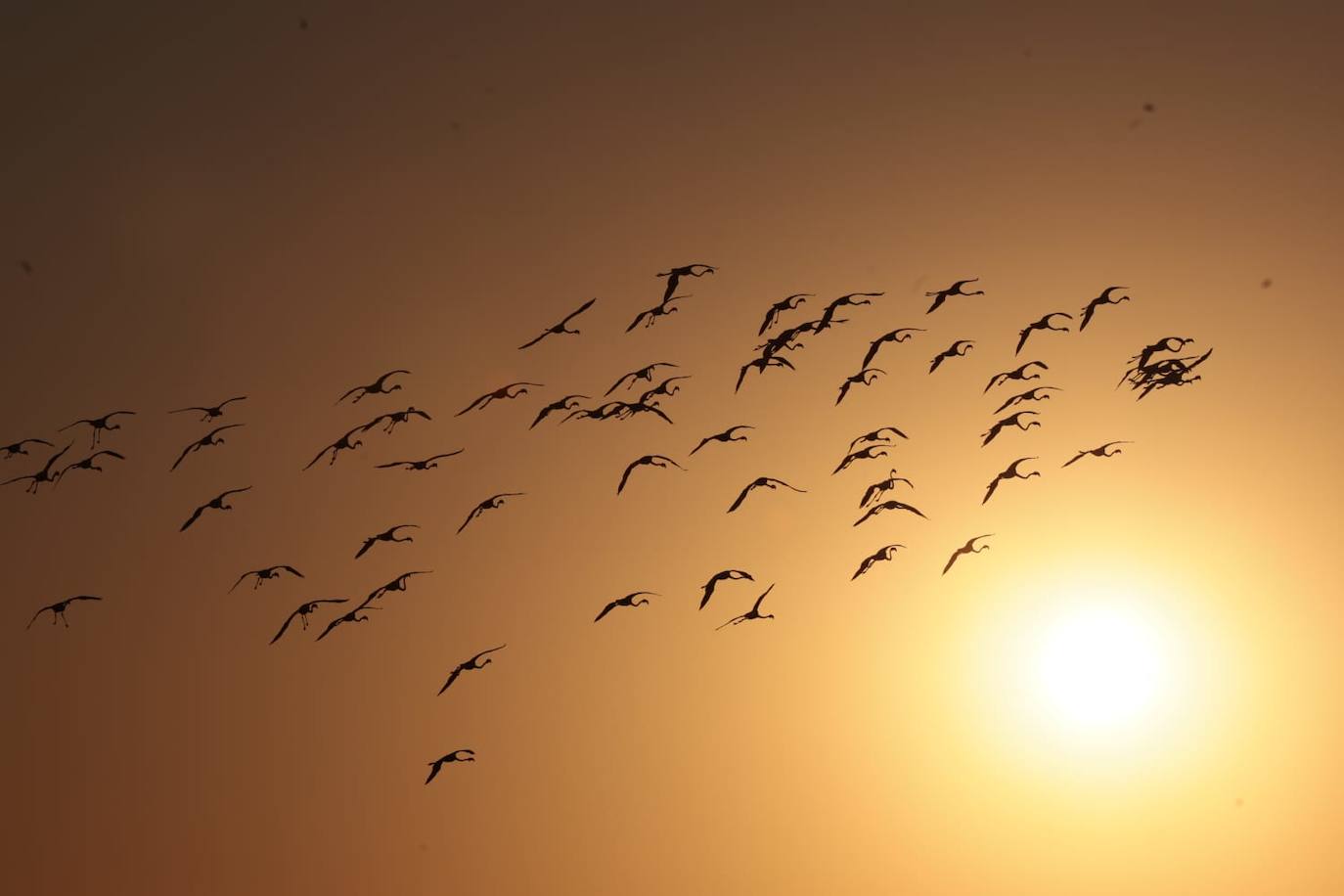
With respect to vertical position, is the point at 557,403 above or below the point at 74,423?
above

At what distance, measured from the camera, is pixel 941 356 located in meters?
38.9

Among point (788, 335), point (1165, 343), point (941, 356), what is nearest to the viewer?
point (1165, 343)

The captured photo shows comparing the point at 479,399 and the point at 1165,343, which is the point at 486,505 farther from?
the point at 1165,343

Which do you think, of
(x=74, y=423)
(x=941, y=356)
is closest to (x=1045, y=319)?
(x=941, y=356)

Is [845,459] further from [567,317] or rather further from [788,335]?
[567,317]

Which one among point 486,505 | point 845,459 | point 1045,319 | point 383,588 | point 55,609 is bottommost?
point 55,609

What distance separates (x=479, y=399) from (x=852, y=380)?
912 cm

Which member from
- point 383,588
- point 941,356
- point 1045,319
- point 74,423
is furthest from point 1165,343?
point 74,423

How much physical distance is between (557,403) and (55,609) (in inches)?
569

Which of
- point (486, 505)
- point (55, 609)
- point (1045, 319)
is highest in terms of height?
point (1045, 319)

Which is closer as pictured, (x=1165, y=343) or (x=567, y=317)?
(x=1165, y=343)

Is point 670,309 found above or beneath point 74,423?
above

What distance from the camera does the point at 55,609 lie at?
41156 mm

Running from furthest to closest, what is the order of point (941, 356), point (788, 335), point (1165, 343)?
point (941, 356) → point (788, 335) → point (1165, 343)
